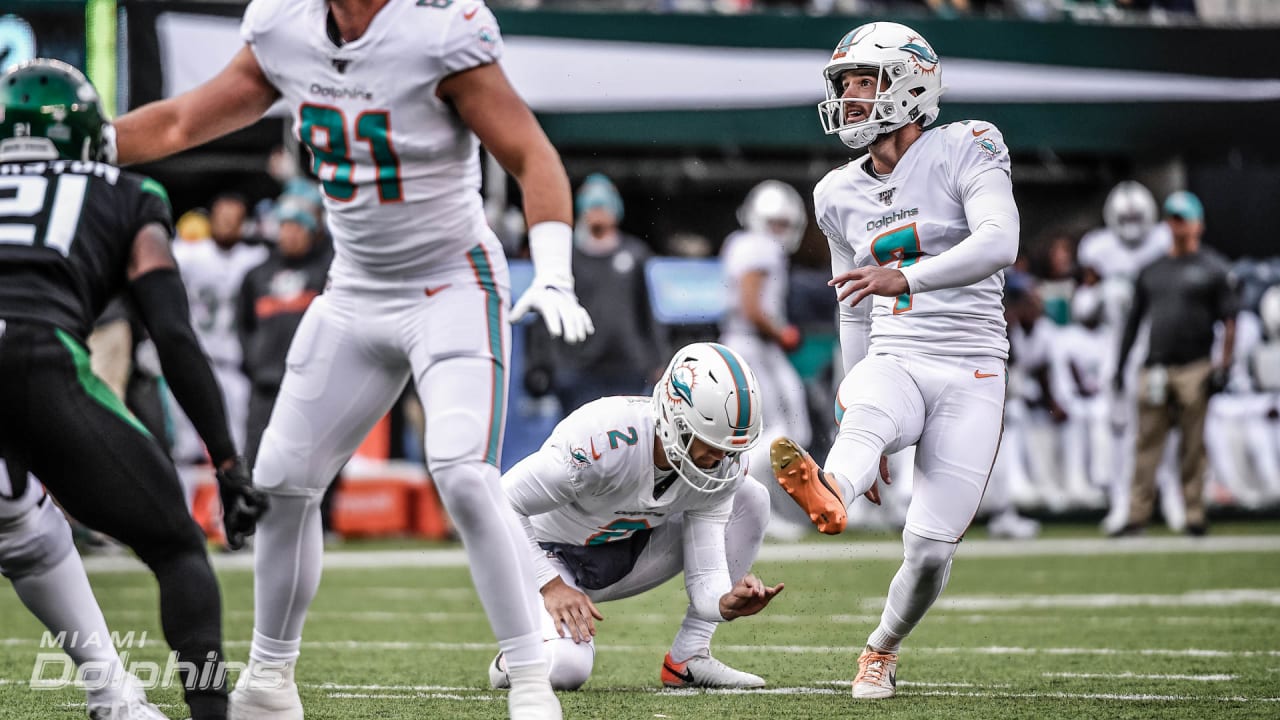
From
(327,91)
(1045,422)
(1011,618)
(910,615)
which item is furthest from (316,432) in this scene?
(1045,422)

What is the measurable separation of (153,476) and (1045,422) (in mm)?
10205

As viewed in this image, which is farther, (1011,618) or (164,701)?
(1011,618)

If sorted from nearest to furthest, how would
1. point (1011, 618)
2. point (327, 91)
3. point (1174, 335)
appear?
point (327, 91) → point (1011, 618) → point (1174, 335)

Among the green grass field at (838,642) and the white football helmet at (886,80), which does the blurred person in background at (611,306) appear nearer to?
the green grass field at (838,642)

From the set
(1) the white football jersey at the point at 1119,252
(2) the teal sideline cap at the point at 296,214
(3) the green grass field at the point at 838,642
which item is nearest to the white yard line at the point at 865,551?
(3) the green grass field at the point at 838,642

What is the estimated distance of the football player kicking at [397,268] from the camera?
4016 millimetres

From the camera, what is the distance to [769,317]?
1069 centimetres

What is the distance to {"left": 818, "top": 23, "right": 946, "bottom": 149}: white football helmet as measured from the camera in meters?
5.37

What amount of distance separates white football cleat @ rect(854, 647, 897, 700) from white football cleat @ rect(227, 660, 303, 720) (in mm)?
1656

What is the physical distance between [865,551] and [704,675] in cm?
604

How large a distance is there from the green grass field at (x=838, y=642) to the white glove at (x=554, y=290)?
1226 millimetres

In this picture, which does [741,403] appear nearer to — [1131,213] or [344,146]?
[344,146]

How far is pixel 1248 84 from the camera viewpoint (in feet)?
47.7

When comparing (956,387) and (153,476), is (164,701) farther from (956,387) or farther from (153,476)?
(956,387)
